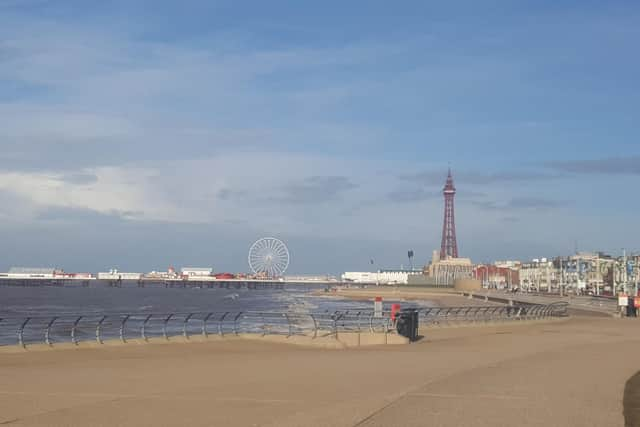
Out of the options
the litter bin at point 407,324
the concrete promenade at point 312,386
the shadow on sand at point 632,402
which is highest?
the litter bin at point 407,324

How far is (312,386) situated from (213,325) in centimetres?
3485

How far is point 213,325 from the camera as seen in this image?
164ft

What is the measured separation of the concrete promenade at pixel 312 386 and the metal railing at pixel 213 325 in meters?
2.66

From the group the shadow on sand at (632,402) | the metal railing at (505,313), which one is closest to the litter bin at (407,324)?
the shadow on sand at (632,402)

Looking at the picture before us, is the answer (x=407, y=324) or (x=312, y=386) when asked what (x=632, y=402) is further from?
(x=407, y=324)

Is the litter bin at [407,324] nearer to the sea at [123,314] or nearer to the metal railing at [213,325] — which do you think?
the metal railing at [213,325]

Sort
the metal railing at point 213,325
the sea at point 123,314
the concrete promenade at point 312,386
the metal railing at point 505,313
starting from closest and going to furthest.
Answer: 1. the concrete promenade at point 312,386
2. the metal railing at point 213,325
3. the sea at point 123,314
4. the metal railing at point 505,313

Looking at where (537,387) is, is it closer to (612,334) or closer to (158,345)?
(158,345)

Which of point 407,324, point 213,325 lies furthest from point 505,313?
point 407,324

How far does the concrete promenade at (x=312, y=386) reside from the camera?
40.1 ft

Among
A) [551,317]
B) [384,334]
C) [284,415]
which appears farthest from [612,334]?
[284,415]

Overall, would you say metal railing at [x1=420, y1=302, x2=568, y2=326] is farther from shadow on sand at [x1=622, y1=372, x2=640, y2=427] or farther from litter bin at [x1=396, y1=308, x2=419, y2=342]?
shadow on sand at [x1=622, y1=372, x2=640, y2=427]

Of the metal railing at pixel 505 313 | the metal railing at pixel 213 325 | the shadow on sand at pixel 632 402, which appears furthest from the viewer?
the metal railing at pixel 505 313

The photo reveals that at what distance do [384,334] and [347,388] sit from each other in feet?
44.5
